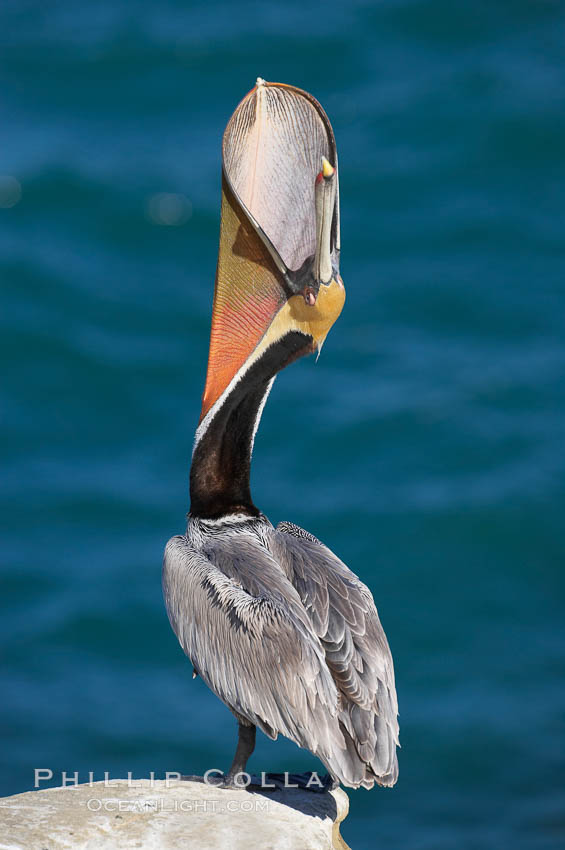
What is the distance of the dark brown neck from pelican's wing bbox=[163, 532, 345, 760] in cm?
18

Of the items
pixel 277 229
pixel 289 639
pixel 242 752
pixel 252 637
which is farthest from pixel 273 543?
pixel 277 229

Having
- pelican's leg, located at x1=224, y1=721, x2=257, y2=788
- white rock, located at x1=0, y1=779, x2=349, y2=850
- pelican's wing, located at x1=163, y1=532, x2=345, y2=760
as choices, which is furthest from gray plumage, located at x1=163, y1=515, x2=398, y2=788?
white rock, located at x1=0, y1=779, x2=349, y2=850

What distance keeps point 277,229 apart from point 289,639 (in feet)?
6.05

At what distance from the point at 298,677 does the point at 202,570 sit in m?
0.78

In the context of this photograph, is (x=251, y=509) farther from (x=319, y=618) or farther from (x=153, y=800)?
(x=153, y=800)

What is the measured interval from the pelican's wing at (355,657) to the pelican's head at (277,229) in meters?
1.00

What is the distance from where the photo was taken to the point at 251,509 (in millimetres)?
6176

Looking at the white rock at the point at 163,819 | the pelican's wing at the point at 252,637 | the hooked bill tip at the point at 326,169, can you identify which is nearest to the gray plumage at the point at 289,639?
the pelican's wing at the point at 252,637

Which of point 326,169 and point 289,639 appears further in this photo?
point 289,639

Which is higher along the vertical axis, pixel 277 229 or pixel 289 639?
pixel 277 229

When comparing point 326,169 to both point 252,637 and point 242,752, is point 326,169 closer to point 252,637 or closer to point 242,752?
point 252,637

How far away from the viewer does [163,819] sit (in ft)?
17.7

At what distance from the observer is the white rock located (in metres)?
5.20

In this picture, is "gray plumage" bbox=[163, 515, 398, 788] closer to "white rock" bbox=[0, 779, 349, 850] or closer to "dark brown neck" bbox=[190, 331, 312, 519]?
"dark brown neck" bbox=[190, 331, 312, 519]
